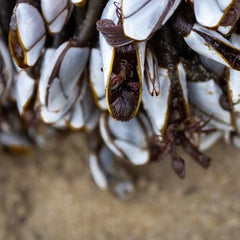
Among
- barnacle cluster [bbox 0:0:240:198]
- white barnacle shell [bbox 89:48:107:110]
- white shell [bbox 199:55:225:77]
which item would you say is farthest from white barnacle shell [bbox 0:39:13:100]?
white shell [bbox 199:55:225:77]

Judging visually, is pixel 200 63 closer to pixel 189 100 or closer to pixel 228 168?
pixel 189 100

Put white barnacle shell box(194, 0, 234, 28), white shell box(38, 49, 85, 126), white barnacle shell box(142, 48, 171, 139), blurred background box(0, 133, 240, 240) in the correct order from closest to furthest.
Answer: white barnacle shell box(194, 0, 234, 28)
white barnacle shell box(142, 48, 171, 139)
white shell box(38, 49, 85, 126)
blurred background box(0, 133, 240, 240)

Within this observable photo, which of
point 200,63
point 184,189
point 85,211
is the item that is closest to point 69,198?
point 85,211

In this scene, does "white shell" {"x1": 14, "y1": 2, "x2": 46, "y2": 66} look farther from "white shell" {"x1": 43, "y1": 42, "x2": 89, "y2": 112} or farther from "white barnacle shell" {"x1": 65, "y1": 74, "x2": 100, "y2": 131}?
"white barnacle shell" {"x1": 65, "y1": 74, "x2": 100, "y2": 131}

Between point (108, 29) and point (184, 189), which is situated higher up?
point (108, 29)

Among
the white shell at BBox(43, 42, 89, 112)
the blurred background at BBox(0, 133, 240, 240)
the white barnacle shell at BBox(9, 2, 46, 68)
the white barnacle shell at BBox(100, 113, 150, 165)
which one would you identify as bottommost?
the blurred background at BBox(0, 133, 240, 240)

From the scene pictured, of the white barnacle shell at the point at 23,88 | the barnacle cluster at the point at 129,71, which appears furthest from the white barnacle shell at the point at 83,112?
the white barnacle shell at the point at 23,88
